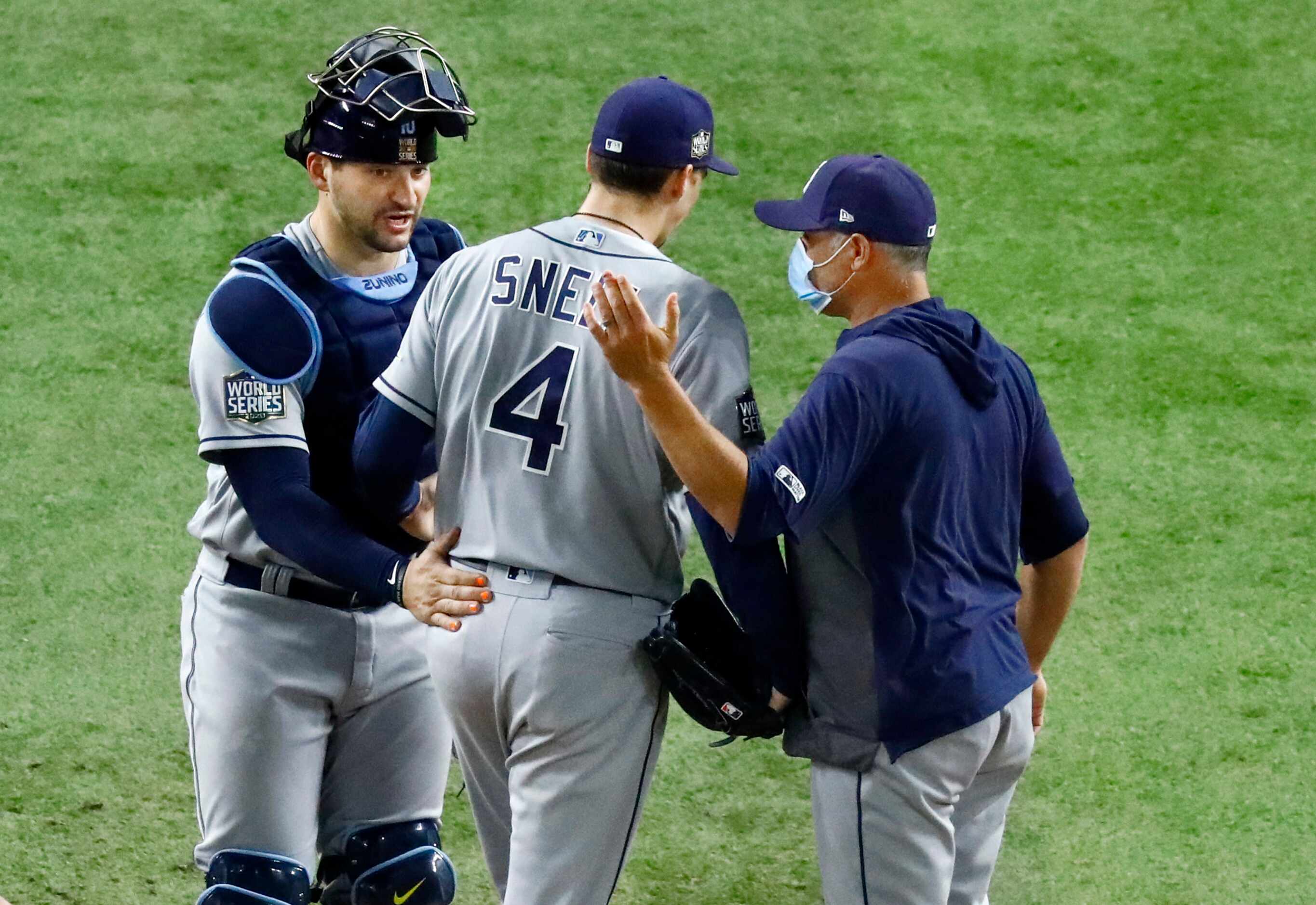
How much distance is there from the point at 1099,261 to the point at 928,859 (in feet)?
14.5

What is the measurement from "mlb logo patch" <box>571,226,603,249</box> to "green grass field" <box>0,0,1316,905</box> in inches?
74.4

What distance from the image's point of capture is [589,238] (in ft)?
9.37

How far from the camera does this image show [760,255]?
680cm

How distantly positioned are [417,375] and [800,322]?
146 inches

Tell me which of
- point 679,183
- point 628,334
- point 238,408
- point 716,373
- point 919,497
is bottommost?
point 238,408

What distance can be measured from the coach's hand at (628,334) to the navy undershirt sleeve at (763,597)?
10.4 inches

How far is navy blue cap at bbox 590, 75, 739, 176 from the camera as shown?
2834mm

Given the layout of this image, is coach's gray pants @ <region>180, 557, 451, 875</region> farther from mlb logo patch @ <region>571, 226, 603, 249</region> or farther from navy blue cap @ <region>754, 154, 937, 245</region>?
navy blue cap @ <region>754, 154, 937, 245</region>

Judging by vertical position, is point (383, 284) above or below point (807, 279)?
below

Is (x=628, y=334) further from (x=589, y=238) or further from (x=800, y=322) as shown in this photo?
(x=800, y=322)

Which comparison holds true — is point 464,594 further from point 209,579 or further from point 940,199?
point 940,199

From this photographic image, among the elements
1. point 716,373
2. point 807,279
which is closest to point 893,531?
point 716,373

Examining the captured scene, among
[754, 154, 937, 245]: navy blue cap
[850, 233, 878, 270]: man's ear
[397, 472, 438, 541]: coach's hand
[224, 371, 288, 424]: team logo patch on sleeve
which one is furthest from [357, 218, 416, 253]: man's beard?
[850, 233, 878, 270]: man's ear

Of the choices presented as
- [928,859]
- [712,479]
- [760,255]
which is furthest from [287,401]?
[760,255]
